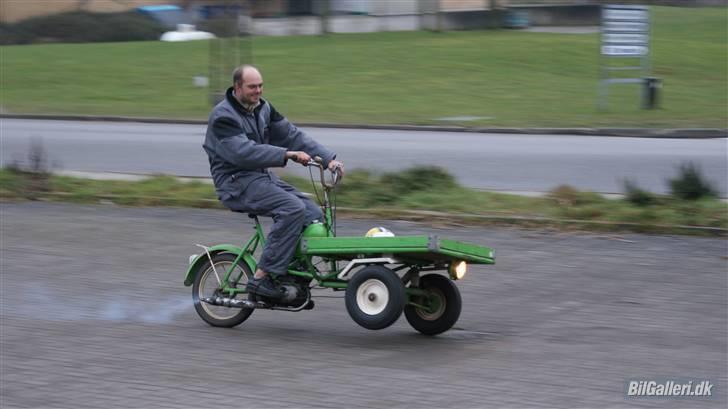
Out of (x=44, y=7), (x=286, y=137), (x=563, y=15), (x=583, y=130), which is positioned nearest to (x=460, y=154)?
(x=583, y=130)

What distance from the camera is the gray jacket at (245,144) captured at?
7.41 meters

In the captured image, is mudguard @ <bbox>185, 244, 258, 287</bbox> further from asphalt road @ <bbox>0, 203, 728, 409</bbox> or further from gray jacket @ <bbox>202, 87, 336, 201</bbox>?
gray jacket @ <bbox>202, 87, 336, 201</bbox>

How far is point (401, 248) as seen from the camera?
279 inches

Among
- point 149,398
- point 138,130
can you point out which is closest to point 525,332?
point 149,398

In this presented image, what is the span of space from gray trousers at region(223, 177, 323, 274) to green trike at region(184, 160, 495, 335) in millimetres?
98

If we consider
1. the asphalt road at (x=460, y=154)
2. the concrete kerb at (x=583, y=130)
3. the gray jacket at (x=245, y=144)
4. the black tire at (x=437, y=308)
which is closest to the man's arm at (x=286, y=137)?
the gray jacket at (x=245, y=144)

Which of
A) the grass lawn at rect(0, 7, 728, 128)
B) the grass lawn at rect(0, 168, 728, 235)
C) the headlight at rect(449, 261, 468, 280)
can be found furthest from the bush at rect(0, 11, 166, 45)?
the headlight at rect(449, 261, 468, 280)

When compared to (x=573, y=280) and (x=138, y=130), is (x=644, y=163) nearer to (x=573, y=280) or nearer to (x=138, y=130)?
(x=573, y=280)

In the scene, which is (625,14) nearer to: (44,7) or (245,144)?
(245,144)

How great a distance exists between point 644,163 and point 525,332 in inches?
416

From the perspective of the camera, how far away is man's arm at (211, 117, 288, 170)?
7.38 metres

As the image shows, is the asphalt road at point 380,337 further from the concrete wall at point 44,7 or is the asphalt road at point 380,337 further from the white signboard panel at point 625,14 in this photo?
the concrete wall at point 44,7

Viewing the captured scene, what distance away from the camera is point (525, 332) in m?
7.67

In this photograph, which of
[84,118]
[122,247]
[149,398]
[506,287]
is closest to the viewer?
[149,398]
